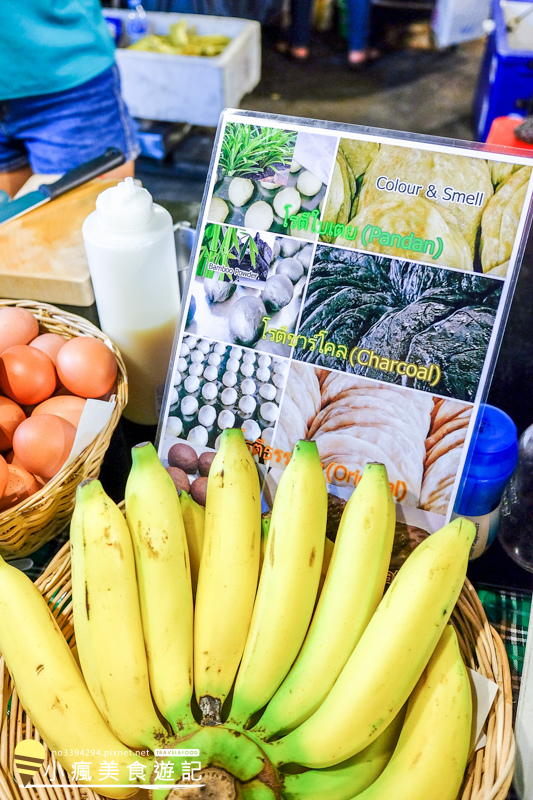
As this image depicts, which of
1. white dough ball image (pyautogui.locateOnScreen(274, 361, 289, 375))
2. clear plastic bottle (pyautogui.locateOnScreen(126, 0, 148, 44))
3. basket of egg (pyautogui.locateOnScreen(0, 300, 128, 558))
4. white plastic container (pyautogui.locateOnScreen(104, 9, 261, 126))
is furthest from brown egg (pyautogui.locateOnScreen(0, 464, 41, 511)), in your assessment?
clear plastic bottle (pyautogui.locateOnScreen(126, 0, 148, 44))

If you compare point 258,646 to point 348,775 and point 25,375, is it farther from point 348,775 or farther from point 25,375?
point 25,375

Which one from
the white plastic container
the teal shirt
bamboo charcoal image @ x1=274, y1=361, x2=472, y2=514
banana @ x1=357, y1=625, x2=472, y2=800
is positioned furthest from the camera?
the white plastic container

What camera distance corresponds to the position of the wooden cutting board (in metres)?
0.95

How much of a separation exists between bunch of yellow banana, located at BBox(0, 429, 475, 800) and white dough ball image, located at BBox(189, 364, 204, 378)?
0.14 meters

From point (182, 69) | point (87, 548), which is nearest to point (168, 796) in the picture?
point (87, 548)

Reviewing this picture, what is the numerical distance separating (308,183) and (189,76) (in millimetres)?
2145

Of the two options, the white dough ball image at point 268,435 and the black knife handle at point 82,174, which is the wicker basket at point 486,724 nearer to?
the white dough ball image at point 268,435

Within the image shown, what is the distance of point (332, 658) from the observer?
0.56 m

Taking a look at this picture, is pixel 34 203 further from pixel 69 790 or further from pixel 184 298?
pixel 69 790

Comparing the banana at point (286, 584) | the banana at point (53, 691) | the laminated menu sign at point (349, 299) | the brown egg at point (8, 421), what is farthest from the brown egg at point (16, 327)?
the banana at point (286, 584)

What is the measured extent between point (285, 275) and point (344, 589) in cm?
34

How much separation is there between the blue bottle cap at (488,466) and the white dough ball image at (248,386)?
0.84ft

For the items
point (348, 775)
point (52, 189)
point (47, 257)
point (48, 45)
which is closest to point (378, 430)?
point (348, 775)

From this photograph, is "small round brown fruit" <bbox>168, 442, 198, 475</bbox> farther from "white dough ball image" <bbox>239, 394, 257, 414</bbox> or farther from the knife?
the knife
